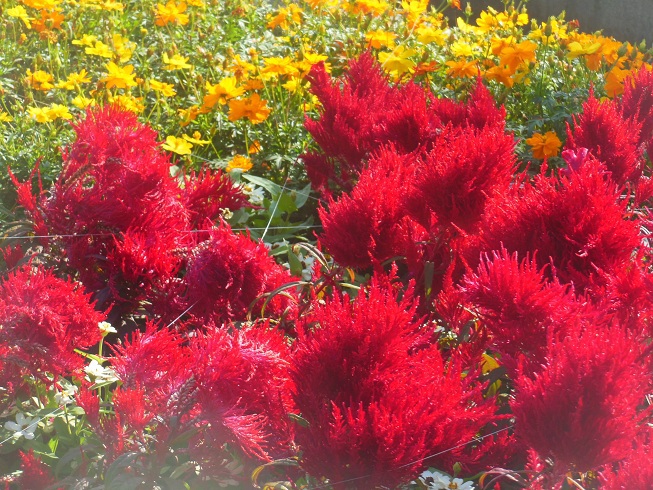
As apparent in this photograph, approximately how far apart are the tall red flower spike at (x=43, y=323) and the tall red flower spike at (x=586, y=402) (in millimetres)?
629

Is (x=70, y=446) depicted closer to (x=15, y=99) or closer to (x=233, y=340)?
(x=233, y=340)

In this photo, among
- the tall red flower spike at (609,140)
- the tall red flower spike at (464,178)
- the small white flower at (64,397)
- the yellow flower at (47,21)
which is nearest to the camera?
the tall red flower spike at (464,178)

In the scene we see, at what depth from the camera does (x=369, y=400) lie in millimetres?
896

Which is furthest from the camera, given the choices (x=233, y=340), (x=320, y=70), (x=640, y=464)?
(x=320, y=70)

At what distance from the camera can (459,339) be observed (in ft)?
4.12

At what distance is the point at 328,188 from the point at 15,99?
1.97 m

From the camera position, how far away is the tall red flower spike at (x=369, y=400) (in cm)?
86

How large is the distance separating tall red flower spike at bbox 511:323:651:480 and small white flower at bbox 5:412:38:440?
0.81 m

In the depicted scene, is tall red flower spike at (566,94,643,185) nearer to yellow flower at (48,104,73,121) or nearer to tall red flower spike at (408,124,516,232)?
tall red flower spike at (408,124,516,232)

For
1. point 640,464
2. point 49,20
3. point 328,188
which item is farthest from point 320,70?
point 49,20

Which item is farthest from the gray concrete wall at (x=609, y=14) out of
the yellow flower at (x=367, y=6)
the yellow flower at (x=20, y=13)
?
the yellow flower at (x=20, y=13)

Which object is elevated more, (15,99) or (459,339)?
(459,339)

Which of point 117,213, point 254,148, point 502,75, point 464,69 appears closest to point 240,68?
point 254,148

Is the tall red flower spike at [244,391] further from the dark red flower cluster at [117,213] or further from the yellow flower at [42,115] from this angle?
the yellow flower at [42,115]
